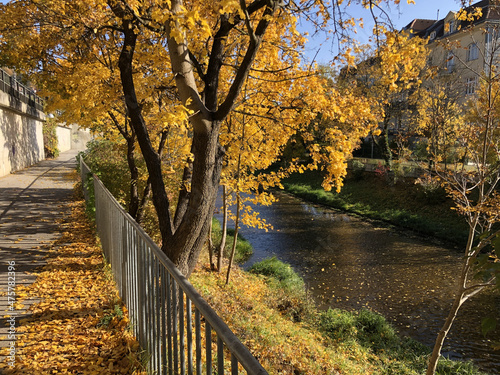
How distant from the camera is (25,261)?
6.28 metres

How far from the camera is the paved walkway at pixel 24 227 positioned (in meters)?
4.76

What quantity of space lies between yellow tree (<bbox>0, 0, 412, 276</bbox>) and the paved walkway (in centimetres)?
197

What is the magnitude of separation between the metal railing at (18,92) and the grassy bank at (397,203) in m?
19.6

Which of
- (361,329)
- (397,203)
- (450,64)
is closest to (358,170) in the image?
(397,203)

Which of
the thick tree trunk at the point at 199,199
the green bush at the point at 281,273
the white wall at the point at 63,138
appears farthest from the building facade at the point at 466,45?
the white wall at the point at 63,138

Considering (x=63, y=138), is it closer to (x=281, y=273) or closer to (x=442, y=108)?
(x=281, y=273)

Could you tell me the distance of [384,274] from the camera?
43.5ft

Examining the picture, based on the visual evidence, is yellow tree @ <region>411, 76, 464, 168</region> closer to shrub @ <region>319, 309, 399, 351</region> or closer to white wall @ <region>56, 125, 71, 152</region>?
shrub @ <region>319, 309, 399, 351</region>

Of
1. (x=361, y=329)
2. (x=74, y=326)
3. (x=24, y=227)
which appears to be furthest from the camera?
(x=361, y=329)

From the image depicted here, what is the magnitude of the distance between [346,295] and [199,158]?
8394mm

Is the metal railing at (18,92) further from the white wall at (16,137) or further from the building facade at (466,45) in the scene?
the building facade at (466,45)

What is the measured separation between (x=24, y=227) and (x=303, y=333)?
660 centimetres

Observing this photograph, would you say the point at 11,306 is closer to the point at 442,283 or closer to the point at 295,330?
the point at 295,330

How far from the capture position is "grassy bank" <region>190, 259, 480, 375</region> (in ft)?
22.3
